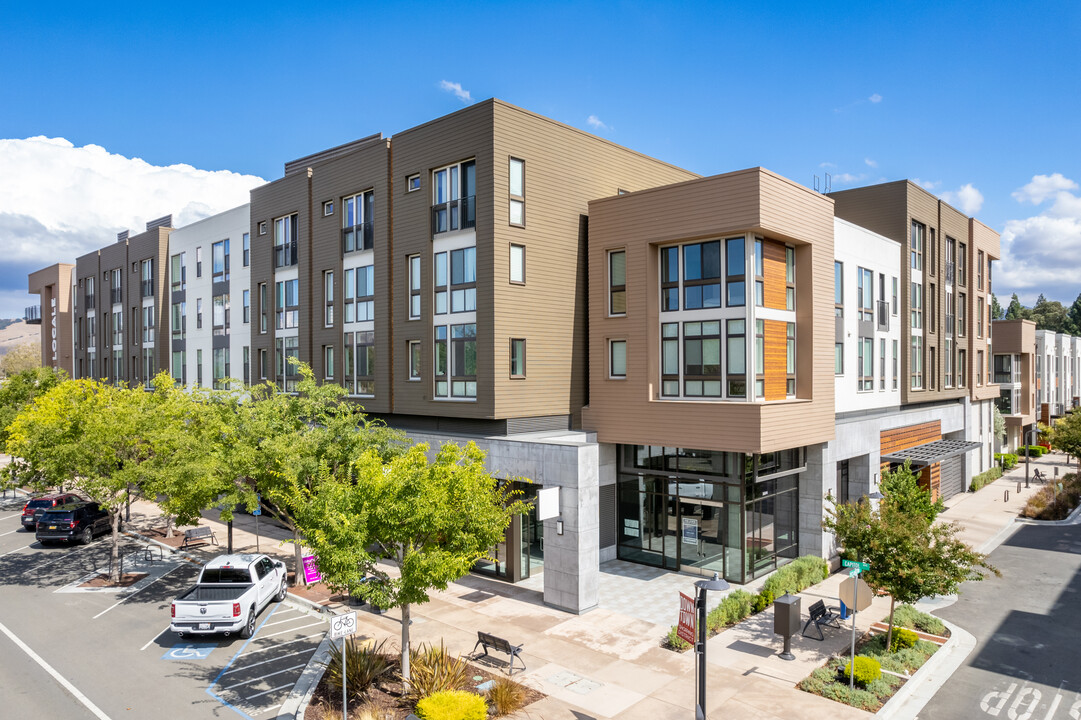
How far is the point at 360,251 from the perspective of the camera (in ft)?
97.4

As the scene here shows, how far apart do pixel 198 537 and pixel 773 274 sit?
25910 mm

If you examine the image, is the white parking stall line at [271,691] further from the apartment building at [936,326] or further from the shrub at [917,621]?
the apartment building at [936,326]

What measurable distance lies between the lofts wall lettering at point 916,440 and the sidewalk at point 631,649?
8.53 metres

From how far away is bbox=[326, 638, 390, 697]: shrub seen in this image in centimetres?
1498

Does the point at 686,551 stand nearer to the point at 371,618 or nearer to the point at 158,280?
the point at 371,618

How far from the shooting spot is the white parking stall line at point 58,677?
47.9 feet

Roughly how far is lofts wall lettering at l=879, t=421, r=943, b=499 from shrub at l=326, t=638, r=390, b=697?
22.7 meters

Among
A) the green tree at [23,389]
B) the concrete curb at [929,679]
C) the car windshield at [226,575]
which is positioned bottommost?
the concrete curb at [929,679]

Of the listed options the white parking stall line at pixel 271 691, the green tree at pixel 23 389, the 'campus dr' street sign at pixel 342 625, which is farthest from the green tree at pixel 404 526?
the green tree at pixel 23 389

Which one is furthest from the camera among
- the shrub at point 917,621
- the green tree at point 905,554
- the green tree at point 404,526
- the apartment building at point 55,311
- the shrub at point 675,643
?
the apartment building at point 55,311

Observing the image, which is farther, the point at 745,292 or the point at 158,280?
the point at 158,280

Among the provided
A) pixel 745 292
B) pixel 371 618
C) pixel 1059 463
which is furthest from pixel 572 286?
pixel 1059 463

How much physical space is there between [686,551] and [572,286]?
10777mm

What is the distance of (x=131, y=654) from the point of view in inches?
703
